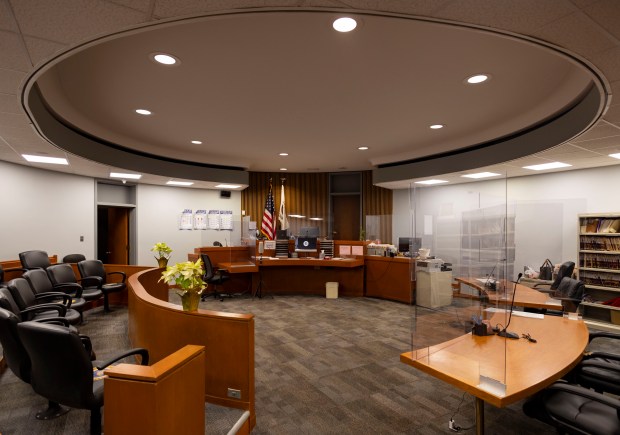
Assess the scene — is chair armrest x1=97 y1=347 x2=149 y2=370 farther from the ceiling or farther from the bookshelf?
the bookshelf

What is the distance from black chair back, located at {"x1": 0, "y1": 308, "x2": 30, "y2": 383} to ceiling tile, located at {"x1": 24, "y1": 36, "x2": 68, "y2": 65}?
1894 millimetres

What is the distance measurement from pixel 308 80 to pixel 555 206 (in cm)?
631

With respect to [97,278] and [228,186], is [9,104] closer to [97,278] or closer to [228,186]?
[97,278]

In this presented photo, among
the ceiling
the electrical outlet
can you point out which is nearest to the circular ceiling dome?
the ceiling

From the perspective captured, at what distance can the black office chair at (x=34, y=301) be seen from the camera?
12.9 feet

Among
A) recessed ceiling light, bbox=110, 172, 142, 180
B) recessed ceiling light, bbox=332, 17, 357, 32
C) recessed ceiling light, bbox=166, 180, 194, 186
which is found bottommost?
recessed ceiling light, bbox=166, 180, 194, 186

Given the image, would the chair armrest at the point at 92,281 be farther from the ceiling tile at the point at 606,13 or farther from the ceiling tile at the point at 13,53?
the ceiling tile at the point at 606,13

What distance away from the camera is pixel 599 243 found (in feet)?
21.2

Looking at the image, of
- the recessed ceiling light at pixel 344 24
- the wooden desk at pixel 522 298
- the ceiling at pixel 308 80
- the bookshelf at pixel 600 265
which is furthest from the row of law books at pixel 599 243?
the recessed ceiling light at pixel 344 24

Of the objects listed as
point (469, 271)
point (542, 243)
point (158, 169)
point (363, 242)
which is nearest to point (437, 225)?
point (469, 271)

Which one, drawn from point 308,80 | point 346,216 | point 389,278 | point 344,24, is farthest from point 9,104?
point 346,216

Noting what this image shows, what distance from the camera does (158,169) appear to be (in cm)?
796

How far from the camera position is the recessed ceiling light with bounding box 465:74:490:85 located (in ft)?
12.7

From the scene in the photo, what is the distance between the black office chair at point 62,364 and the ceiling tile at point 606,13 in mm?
3739
